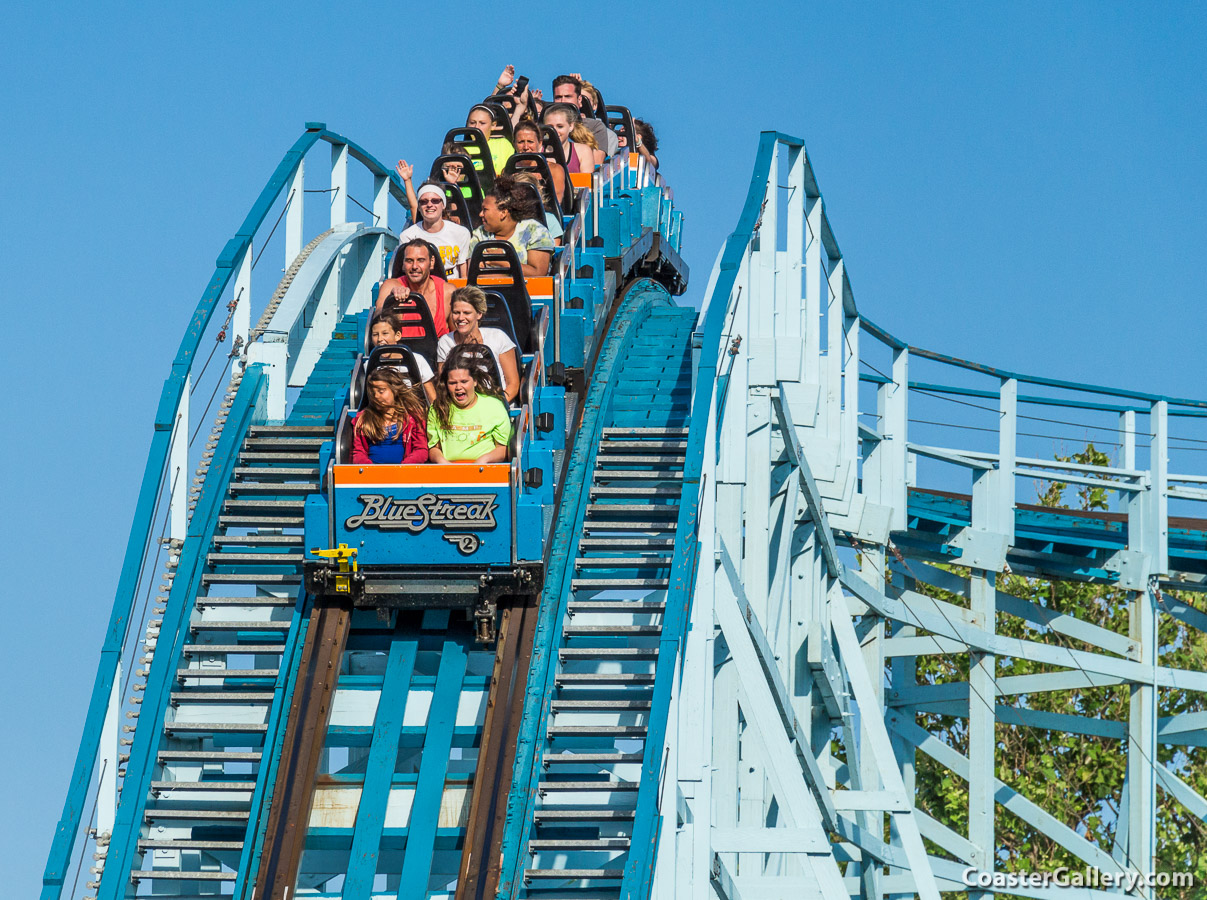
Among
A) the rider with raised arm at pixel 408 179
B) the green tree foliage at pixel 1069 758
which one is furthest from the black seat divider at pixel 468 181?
the green tree foliage at pixel 1069 758

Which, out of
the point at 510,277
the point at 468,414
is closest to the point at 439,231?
the point at 510,277

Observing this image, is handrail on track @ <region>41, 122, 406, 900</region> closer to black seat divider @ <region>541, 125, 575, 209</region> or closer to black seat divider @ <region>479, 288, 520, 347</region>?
black seat divider @ <region>479, 288, 520, 347</region>

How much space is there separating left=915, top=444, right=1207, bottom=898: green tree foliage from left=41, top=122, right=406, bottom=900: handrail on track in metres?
11.0

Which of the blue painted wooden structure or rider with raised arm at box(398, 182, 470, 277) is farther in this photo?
rider with raised arm at box(398, 182, 470, 277)

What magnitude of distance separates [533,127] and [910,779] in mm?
6878

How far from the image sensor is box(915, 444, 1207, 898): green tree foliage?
20.6m

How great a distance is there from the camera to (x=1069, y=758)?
21.5 meters

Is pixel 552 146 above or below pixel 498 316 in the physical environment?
above

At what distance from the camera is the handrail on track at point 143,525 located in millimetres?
8992

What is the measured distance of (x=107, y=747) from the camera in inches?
365

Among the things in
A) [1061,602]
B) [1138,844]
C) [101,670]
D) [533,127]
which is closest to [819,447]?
[533,127]

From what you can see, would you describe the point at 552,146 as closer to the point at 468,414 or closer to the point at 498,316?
the point at 498,316

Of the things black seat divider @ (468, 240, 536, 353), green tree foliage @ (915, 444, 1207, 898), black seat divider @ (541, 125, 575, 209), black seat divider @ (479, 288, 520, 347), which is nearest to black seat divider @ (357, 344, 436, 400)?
black seat divider @ (479, 288, 520, 347)

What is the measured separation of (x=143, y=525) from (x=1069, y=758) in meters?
14.0
